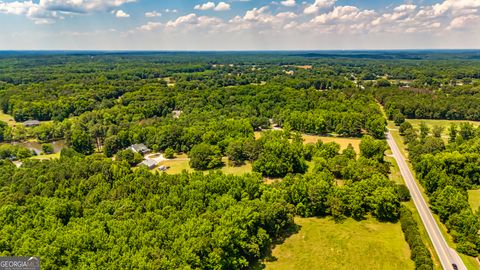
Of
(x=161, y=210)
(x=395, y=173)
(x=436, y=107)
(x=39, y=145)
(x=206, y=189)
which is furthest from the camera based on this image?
(x=436, y=107)

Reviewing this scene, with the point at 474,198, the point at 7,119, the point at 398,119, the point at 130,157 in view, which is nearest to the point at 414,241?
the point at 474,198

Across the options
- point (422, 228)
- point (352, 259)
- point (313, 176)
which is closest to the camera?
point (352, 259)

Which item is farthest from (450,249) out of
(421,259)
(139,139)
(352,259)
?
(139,139)

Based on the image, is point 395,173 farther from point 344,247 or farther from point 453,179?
point 344,247

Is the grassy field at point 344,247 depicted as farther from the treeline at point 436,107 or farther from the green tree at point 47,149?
the treeline at point 436,107

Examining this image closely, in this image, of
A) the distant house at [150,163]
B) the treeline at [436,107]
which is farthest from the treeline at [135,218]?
the treeline at [436,107]

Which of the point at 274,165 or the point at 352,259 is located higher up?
the point at 274,165

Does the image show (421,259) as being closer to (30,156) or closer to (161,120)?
(161,120)
